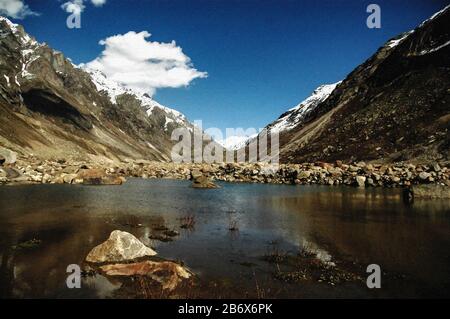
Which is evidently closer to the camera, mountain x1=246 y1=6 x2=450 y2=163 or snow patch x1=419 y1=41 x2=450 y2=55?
mountain x1=246 y1=6 x2=450 y2=163

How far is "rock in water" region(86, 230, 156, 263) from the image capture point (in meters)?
14.0

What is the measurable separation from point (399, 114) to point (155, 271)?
84.5 metres

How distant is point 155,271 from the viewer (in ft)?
41.4

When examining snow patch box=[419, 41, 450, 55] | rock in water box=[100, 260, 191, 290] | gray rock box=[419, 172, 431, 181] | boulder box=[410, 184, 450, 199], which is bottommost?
rock in water box=[100, 260, 191, 290]

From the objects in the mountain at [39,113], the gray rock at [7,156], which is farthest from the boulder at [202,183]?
the mountain at [39,113]

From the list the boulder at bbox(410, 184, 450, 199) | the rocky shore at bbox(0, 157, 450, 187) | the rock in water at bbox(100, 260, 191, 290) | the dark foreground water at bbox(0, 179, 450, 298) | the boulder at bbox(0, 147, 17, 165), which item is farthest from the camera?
the boulder at bbox(0, 147, 17, 165)

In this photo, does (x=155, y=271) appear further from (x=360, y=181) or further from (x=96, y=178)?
(x=360, y=181)

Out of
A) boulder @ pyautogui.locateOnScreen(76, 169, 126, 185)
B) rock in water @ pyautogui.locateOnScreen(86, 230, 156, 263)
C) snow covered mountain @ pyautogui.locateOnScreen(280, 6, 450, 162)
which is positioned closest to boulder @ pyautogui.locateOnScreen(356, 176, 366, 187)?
snow covered mountain @ pyautogui.locateOnScreen(280, 6, 450, 162)

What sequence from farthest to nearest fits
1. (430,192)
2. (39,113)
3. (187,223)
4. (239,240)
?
(39,113)
(430,192)
(187,223)
(239,240)

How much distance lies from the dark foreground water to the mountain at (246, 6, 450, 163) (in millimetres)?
37692

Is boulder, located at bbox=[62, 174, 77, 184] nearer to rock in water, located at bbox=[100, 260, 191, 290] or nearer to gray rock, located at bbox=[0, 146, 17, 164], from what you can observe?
gray rock, located at bbox=[0, 146, 17, 164]

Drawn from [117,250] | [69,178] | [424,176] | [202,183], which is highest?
[424,176]

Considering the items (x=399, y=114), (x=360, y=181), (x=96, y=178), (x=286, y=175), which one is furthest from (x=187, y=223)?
(x=399, y=114)
